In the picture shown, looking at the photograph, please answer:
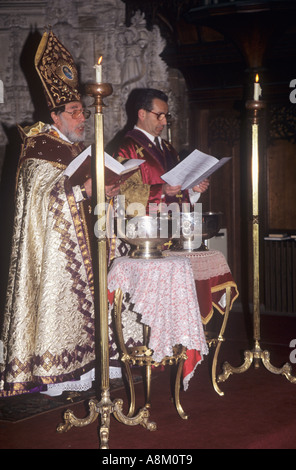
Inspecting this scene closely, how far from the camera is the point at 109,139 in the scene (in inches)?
243

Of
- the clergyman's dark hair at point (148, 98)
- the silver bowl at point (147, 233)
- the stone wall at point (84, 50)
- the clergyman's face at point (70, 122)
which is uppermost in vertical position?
the stone wall at point (84, 50)

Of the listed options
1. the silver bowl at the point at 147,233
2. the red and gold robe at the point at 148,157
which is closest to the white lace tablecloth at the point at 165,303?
the silver bowl at the point at 147,233

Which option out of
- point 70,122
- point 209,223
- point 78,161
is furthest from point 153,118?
point 78,161

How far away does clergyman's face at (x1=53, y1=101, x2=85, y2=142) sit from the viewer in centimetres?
372

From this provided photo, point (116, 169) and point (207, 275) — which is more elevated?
point (116, 169)

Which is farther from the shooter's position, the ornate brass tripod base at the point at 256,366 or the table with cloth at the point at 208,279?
the ornate brass tripod base at the point at 256,366

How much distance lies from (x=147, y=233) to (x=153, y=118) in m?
0.93

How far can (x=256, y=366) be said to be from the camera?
407 centimetres

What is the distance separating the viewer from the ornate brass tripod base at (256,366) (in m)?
3.84

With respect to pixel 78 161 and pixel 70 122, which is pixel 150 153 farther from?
pixel 78 161

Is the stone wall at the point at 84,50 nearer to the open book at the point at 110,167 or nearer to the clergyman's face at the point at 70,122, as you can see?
the clergyman's face at the point at 70,122

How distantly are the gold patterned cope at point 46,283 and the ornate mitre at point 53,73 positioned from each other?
27cm

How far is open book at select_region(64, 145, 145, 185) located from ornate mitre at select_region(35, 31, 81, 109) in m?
0.74

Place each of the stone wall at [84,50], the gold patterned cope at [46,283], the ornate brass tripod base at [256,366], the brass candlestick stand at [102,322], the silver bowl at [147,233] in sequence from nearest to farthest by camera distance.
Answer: the brass candlestick stand at [102,322] < the silver bowl at [147,233] < the gold patterned cope at [46,283] < the ornate brass tripod base at [256,366] < the stone wall at [84,50]
